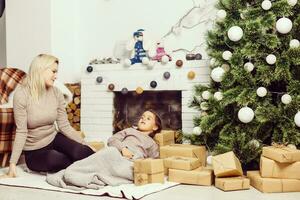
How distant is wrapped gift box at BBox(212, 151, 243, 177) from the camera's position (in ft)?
7.45

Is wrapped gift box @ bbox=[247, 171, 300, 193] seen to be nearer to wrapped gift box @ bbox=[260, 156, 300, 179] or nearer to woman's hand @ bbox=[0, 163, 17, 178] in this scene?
wrapped gift box @ bbox=[260, 156, 300, 179]

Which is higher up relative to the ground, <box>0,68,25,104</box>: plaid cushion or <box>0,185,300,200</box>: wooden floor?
<box>0,68,25,104</box>: plaid cushion

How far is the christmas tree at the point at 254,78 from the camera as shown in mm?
2525

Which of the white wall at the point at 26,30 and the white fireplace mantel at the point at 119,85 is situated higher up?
the white wall at the point at 26,30

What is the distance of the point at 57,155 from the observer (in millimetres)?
2611

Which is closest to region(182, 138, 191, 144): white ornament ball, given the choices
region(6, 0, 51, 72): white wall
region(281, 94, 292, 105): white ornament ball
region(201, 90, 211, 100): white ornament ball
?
region(201, 90, 211, 100): white ornament ball

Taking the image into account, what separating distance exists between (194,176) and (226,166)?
214 millimetres

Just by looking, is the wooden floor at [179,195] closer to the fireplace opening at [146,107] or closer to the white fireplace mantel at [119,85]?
the white fireplace mantel at [119,85]

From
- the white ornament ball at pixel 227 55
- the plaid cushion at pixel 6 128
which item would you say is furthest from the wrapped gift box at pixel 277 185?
the plaid cushion at pixel 6 128

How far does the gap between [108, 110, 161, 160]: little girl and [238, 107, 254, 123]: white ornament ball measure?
0.74m

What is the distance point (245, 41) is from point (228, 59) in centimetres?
17

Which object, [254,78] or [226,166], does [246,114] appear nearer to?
[254,78]

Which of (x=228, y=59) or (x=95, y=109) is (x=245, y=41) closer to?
(x=228, y=59)

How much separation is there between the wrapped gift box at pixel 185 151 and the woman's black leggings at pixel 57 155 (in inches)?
21.1
